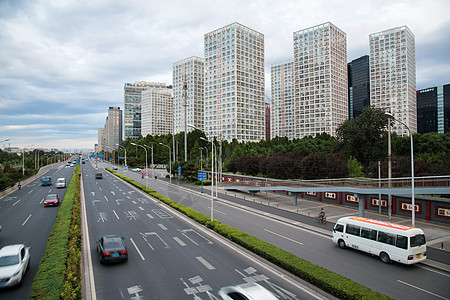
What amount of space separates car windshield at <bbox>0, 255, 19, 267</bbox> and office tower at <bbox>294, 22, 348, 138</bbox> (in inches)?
4816

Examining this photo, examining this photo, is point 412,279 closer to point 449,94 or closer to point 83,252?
point 83,252

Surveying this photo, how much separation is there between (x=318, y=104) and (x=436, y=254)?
11657 centimetres

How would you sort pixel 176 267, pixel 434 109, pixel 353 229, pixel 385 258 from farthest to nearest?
pixel 434 109, pixel 353 229, pixel 385 258, pixel 176 267

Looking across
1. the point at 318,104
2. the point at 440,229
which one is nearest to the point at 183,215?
the point at 440,229

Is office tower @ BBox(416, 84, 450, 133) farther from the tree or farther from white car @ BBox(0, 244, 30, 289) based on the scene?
white car @ BBox(0, 244, 30, 289)

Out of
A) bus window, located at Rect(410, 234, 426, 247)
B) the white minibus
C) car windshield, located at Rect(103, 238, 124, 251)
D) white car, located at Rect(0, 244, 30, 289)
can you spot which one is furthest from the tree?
white car, located at Rect(0, 244, 30, 289)

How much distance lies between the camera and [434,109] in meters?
162

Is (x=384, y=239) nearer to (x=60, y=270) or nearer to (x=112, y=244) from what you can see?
(x=112, y=244)

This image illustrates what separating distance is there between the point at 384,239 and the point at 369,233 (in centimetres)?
107

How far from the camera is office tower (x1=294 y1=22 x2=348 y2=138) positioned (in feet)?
406

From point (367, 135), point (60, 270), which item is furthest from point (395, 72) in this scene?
point (60, 270)

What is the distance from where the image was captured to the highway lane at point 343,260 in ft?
43.6

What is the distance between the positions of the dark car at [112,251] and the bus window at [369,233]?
15.1 metres

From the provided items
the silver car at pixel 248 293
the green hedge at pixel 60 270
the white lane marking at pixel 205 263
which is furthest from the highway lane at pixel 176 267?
the silver car at pixel 248 293
